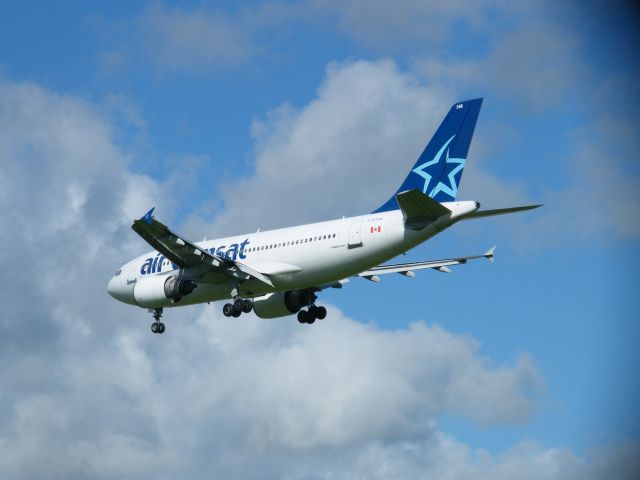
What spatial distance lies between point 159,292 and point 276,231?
6412 mm

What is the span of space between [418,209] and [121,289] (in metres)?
19.0

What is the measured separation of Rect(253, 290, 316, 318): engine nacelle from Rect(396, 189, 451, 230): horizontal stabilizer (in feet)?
34.8

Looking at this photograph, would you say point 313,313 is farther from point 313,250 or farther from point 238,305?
point 313,250

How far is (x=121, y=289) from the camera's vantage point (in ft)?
203

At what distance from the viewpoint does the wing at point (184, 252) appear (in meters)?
54.1

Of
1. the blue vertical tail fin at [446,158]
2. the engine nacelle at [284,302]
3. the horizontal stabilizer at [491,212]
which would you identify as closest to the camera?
the horizontal stabilizer at [491,212]

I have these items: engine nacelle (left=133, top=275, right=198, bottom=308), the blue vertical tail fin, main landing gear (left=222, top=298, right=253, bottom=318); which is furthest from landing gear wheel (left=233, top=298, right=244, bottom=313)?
the blue vertical tail fin

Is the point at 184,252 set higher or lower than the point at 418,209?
higher

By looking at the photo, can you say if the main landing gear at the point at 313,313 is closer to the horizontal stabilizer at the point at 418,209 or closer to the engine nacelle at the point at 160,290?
the engine nacelle at the point at 160,290

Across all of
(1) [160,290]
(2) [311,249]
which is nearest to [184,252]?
(1) [160,290]

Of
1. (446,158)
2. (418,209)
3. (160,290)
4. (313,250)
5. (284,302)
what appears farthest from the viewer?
(284,302)

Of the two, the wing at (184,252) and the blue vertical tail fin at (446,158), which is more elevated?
the blue vertical tail fin at (446,158)

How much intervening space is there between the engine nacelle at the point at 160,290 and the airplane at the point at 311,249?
5 centimetres

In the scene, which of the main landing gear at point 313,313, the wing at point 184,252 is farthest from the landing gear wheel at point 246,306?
the main landing gear at point 313,313
